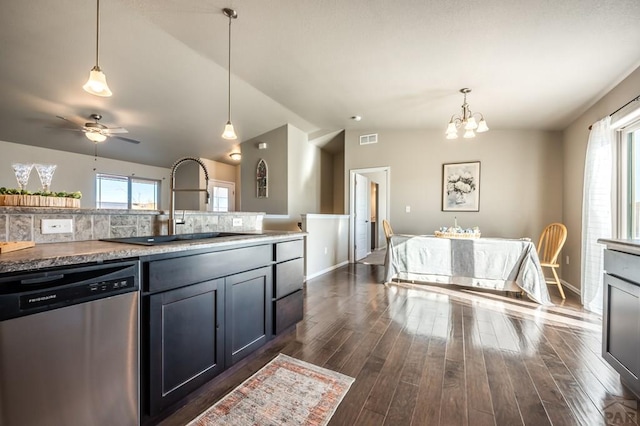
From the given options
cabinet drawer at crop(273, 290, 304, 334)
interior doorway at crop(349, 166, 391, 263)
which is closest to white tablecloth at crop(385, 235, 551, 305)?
interior doorway at crop(349, 166, 391, 263)

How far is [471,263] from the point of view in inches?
144

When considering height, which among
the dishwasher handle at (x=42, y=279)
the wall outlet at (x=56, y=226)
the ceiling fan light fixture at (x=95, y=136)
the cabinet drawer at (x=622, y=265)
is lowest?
the cabinet drawer at (x=622, y=265)

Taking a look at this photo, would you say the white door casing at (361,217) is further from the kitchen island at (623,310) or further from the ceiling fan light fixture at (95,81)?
the ceiling fan light fixture at (95,81)

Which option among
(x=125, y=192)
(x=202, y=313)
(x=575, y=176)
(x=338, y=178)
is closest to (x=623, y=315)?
(x=202, y=313)

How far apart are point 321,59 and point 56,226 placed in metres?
2.77

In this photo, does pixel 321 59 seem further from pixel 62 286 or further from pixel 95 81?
pixel 62 286

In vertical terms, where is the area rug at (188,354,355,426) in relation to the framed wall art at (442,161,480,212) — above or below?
below

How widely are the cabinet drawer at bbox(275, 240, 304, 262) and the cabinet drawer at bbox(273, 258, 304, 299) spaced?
0.14 ft

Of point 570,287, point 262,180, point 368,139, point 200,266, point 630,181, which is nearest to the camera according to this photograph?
point 200,266

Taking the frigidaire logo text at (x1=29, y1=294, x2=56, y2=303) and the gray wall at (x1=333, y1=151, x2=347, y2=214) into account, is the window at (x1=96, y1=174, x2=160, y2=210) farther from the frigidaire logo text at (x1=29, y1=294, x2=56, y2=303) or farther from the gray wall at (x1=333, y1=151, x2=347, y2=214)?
the frigidaire logo text at (x1=29, y1=294, x2=56, y2=303)

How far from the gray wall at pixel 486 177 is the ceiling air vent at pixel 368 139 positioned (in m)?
0.08

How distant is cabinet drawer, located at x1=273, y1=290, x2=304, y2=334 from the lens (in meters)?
2.12

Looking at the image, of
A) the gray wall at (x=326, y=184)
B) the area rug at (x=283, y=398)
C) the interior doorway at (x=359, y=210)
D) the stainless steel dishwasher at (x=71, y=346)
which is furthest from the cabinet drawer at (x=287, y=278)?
the gray wall at (x=326, y=184)

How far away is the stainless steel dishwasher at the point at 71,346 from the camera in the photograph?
0.90 m
